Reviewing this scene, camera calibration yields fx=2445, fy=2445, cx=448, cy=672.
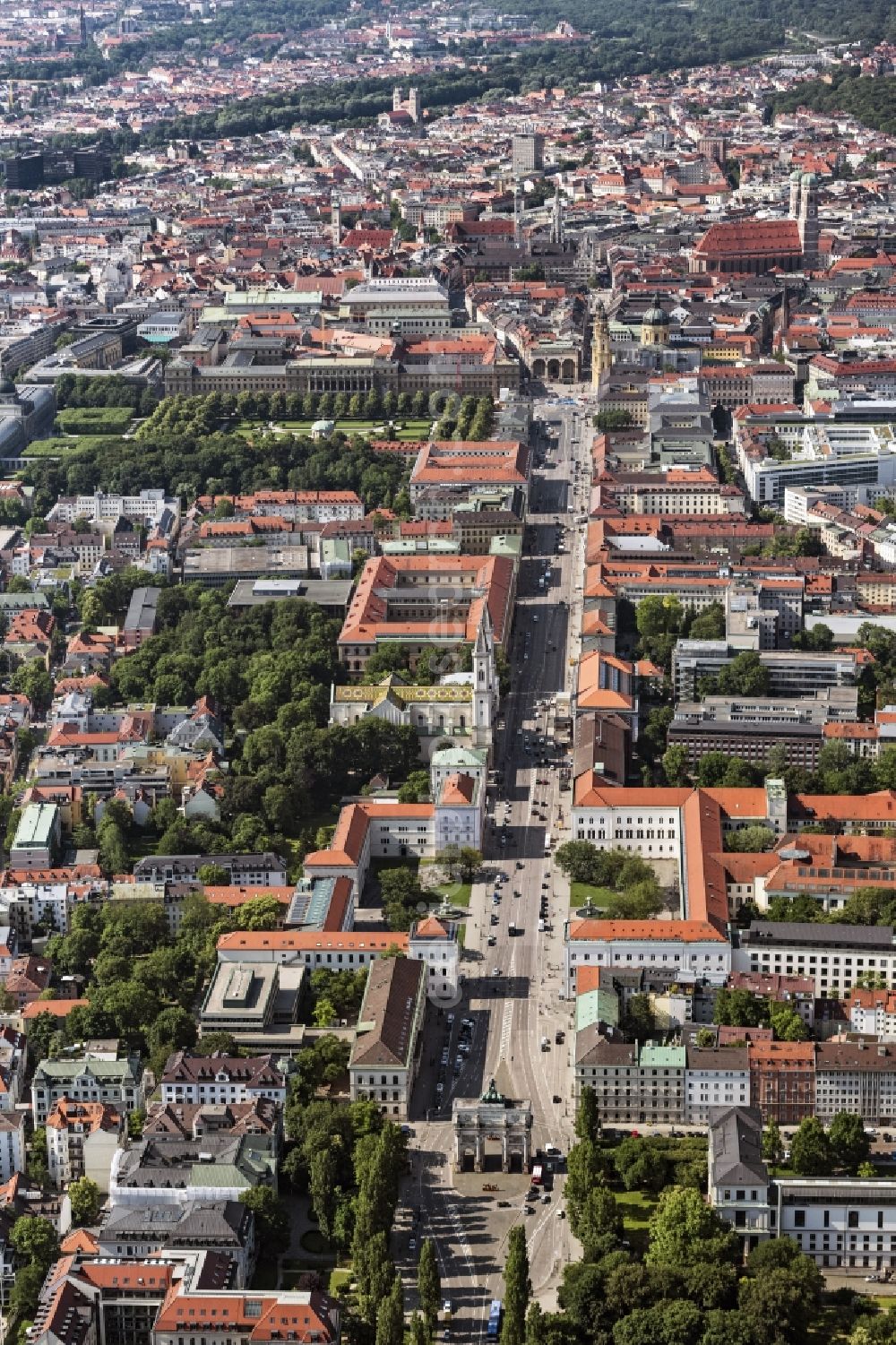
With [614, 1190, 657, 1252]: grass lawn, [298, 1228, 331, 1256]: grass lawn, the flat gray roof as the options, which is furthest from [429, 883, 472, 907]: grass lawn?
the flat gray roof

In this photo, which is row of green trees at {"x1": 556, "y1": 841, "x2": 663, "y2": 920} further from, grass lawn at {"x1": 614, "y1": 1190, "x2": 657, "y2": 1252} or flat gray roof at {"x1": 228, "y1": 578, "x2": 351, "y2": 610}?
flat gray roof at {"x1": 228, "y1": 578, "x2": 351, "y2": 610}

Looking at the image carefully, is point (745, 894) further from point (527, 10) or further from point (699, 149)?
point (527, 10)

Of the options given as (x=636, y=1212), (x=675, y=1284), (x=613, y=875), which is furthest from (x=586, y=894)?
(x=675, y=1284)

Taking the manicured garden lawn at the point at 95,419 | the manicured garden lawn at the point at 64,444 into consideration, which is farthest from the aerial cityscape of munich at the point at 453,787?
the manicured garden lawn at the point at 64,444

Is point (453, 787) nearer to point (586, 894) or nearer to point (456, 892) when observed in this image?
point (456, 892)

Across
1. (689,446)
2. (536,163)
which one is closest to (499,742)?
(689,446)

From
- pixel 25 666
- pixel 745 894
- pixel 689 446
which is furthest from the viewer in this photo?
pixel 689 446

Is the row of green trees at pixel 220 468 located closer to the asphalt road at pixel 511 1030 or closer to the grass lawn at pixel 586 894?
the asphalt road at pixel 511 1030
